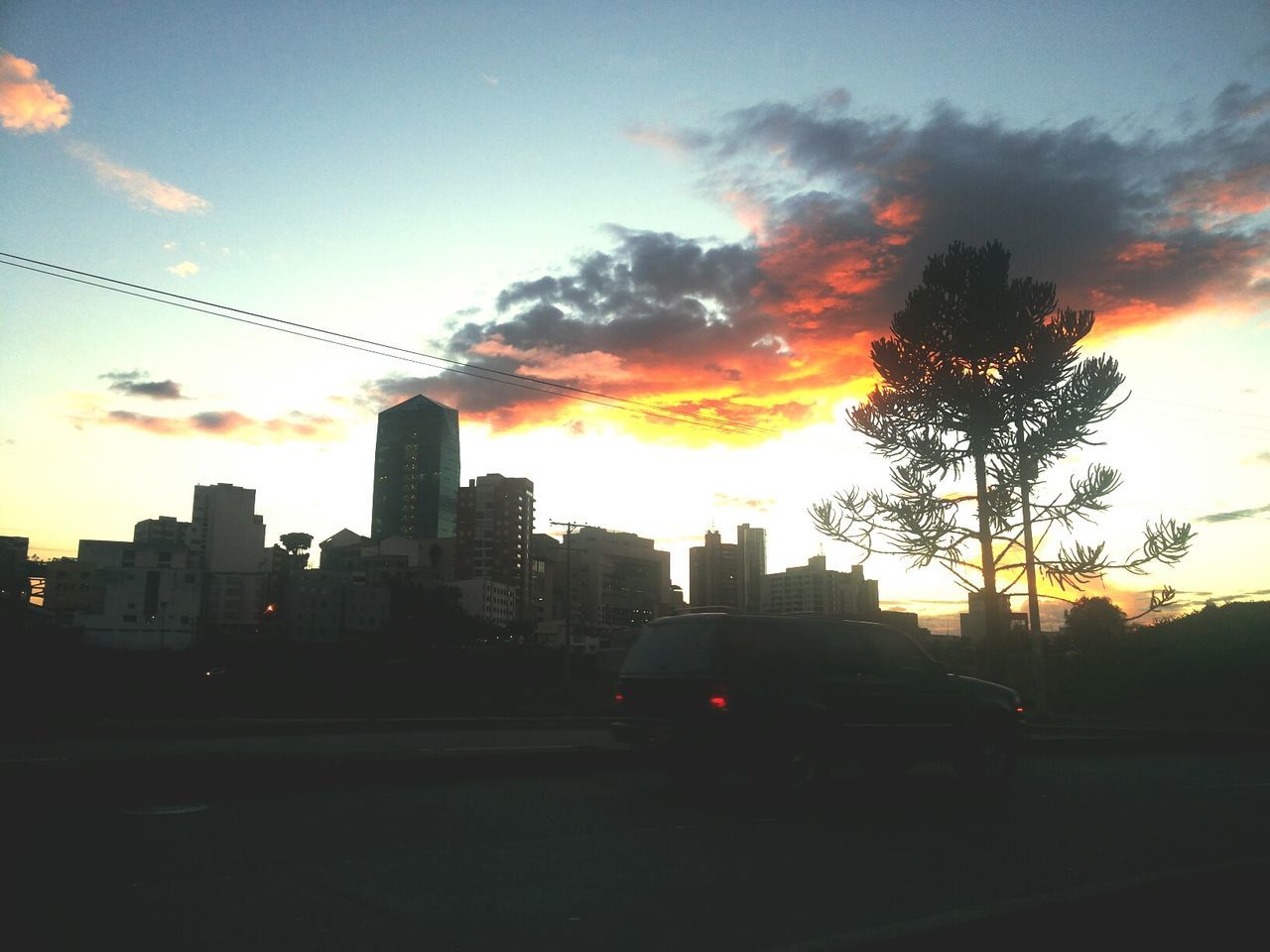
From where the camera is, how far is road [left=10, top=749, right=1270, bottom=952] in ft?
15.5

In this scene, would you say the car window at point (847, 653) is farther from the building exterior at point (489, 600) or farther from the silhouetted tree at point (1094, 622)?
the building exterior at point (489, 600)

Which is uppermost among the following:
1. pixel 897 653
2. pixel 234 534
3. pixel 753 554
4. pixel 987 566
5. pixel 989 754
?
pixel 234 534

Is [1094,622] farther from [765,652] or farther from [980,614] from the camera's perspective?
[765,652]

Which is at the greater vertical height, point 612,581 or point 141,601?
point 612,581

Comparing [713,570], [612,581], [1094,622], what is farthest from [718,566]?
[1094,622]

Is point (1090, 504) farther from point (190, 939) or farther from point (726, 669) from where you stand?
point (190, 939)

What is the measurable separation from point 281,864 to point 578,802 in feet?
11.8

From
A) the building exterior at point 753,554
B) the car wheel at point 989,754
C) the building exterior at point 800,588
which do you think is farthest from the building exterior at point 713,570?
the car wheel at point 989,754

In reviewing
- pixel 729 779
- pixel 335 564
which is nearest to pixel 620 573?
pixel 335 564

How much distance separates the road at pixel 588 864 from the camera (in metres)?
4.72

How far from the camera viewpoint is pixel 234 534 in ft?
619

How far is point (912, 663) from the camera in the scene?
11.2 m

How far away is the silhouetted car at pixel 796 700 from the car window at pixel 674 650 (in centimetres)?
1

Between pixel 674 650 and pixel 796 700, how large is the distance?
1405 mm
